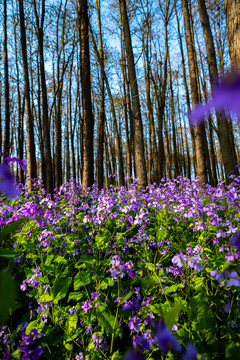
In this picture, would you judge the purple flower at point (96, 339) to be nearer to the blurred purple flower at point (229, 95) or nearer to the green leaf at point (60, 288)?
the green leaf at point (60, 288)

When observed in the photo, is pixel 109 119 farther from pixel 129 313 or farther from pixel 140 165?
pixel 129 313

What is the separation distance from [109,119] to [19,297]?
2035cm

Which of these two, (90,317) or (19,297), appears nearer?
(90,317)

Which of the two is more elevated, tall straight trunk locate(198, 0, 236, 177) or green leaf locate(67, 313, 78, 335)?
tall straight trunk locate(198, 0, 236, 177)

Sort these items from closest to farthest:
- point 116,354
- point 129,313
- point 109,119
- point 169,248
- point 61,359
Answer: point 116,354, point 61,359, point 129,313, point 169,248, point 109,119

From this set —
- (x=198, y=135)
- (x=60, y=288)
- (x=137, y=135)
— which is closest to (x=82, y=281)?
(x=60, y=288)

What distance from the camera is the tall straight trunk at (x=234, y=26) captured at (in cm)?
202

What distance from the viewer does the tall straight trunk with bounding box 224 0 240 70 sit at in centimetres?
202

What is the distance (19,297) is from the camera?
188 cm

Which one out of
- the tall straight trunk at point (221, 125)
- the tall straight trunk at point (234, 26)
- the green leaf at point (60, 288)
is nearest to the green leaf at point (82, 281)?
the green leaf at point (60, 288)

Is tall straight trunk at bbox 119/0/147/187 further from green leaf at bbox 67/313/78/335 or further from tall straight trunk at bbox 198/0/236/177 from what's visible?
green leaf at bbox 67/313/78/335

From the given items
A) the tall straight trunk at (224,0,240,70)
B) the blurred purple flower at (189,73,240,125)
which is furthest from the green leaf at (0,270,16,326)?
the tall straight trunk at (224,0,240,70)

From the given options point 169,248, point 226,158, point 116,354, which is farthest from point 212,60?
point 116,354

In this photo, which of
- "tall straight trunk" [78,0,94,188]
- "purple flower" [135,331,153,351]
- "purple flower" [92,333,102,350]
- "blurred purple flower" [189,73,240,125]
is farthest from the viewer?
"tall straight trunk" [78,0,94,188]
